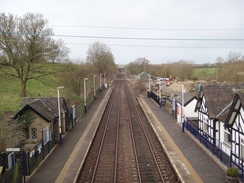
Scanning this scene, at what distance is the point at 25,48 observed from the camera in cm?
2738

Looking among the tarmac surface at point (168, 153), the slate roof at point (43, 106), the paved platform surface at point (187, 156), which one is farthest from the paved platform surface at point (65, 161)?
the paved platform surface at point (187, 156)

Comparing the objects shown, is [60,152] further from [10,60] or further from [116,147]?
[10,60]

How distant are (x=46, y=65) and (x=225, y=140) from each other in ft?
70.0

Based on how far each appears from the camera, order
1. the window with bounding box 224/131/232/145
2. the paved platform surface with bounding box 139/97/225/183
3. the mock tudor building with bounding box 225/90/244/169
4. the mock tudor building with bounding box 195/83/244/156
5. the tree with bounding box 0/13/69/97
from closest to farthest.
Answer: the paved platform surface with bounding box 139/97/225/183 < the mock tudor building with bounding box 225/90/244/169 < the window with bounding box 224/131/232/145 < the mock tudor building with bounding box 195/83/244/156 < the tree with bounding box 0/13/69/97

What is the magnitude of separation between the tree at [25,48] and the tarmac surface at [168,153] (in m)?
9.29

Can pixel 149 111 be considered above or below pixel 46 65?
A: below

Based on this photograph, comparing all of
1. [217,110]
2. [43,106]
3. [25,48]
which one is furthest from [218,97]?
[25,48]

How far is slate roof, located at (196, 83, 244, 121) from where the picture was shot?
1702cm

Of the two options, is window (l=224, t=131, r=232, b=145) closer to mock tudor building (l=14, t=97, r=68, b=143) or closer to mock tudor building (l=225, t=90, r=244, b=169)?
mock tudor building (l=225, t=90, r=244, b=169)

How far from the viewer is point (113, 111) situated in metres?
33.3

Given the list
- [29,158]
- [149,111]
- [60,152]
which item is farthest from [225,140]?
[149,111]

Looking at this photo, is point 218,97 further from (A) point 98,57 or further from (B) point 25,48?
(A) point 98,57

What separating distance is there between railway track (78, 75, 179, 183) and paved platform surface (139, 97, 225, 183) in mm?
597

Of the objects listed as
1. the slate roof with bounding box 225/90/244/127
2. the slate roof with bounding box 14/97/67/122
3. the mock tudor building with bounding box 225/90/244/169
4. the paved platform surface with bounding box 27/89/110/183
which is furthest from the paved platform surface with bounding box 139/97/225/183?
the slate roof with bounding box 14/97/67/122
